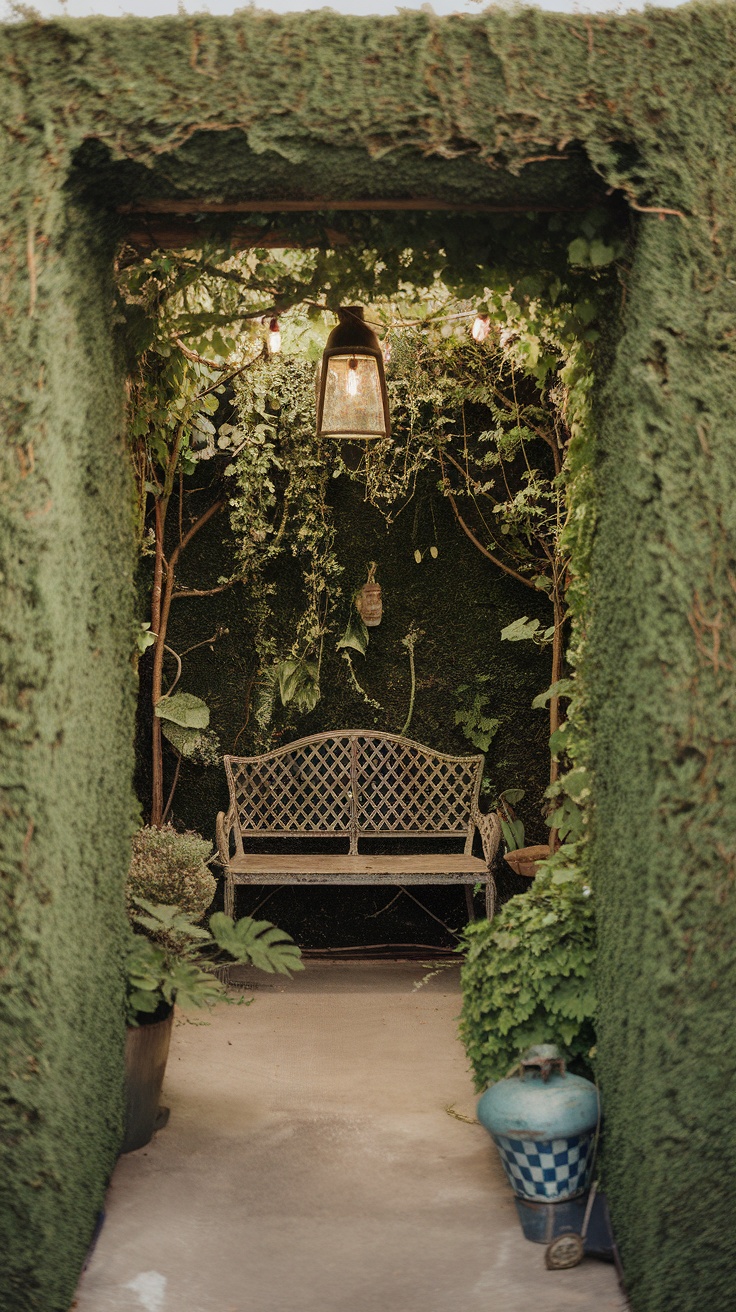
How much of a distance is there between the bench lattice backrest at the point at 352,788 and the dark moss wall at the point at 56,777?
9.94 feet

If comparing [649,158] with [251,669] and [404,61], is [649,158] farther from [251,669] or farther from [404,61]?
[251,669]

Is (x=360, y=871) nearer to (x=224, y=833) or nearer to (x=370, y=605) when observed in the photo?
(x=224, y=833)

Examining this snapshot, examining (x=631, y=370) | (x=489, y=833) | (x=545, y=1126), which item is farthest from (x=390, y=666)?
(x=631, y=370)

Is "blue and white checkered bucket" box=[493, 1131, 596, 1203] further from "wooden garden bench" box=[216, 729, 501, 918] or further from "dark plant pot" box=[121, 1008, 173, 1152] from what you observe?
"wooden garden bench" box=[216, 729, 501, 918]

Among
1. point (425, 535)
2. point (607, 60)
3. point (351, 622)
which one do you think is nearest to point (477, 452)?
point (425, 535)

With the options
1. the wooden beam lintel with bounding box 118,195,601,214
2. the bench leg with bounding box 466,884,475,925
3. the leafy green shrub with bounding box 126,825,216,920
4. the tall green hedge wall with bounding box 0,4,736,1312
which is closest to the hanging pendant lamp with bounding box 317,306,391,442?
the wooden beam lintel with bounding box 118,195,601,214

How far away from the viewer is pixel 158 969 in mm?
3422

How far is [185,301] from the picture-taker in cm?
351

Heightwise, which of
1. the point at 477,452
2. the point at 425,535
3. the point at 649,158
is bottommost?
the point at 425,535

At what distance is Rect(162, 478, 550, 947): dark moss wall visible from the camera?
6.33 meters

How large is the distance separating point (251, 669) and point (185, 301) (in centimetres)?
310

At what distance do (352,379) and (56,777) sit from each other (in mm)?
2072

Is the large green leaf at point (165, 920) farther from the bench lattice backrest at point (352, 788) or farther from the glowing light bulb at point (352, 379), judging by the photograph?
the bench lattice backrest at point (352, 788)

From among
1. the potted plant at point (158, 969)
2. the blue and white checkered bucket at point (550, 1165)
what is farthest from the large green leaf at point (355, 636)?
the blue and white checkered bucket at point (550, 1165)
